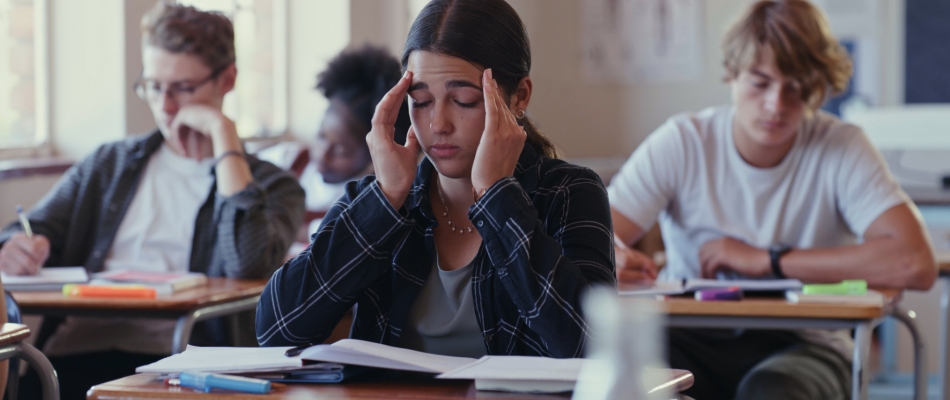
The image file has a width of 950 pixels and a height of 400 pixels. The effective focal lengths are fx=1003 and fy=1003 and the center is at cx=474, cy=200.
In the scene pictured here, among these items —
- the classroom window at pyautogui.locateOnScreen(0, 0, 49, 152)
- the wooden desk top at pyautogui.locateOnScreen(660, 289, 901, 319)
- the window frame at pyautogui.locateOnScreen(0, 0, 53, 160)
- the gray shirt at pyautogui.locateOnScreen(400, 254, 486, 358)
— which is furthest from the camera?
the window frame at pyautogui.locateOnScreen(0, 0, 53, 160)

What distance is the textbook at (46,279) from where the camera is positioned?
2.17m

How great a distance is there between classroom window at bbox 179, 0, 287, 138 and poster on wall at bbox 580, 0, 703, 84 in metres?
1.82

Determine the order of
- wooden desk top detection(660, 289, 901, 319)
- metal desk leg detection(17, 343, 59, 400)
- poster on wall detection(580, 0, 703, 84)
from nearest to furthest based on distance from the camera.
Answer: metal desk leg detection(17, 343, 59, 400), wooden desk top detection(660, 289, 901, 319), poster on wall detection(580, 0, 703, 84)

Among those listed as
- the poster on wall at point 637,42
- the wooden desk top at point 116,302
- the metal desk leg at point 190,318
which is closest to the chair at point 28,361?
the wooden desk top at point 116,302

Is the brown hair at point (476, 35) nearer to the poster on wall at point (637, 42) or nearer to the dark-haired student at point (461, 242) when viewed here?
the dark-haired student at point (461, 242)

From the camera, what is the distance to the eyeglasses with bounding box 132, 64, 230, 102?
252 centimetres

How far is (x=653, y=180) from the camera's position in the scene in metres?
2.55

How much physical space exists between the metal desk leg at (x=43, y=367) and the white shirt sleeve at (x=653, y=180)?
1.41 meters

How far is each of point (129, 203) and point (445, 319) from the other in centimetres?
140

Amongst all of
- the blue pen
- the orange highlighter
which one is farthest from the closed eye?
the orange highlighter

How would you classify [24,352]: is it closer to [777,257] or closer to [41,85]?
[777,257]

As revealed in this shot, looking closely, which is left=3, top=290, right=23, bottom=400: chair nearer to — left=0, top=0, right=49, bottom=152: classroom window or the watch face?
the watch face

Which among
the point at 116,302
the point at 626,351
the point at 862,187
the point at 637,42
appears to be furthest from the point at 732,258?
the point at 637,42

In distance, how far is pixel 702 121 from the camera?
8.57ft
